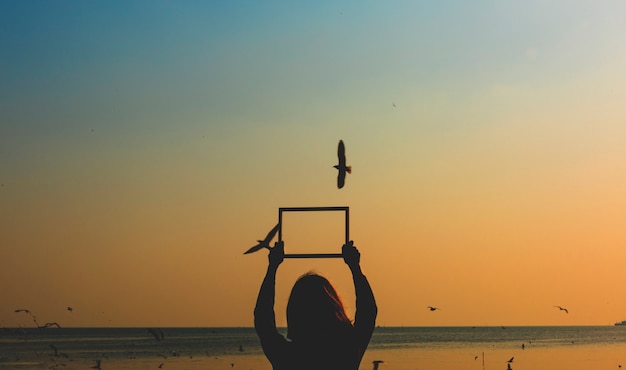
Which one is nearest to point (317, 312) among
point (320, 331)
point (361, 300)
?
point (320, 331)

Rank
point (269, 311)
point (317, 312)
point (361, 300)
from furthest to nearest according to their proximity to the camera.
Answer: point (269, 311) < point (361, 300) < point (317, 312)

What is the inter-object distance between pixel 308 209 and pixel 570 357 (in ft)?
208

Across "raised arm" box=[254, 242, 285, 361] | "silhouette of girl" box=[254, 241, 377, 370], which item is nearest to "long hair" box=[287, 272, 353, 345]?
"silhouette of girl" box=[254, 241, 377, 370]

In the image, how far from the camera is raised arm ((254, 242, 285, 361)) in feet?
16.0

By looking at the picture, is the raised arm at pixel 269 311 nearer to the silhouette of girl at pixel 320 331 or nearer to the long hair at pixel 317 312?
the silhouette of girl at pixel 320 331

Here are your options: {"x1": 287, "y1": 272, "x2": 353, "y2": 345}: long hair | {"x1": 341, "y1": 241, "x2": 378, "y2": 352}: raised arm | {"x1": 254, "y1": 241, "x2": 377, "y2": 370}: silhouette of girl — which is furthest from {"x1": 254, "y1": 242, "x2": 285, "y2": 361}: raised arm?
{"x1": 341, "y1": 241, "x2": 378, "y2": 352}: raised arm

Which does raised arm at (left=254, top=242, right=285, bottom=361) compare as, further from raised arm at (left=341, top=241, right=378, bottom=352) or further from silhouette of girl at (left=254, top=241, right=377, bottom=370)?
raised arm at (left=341, top=241, right=378, bottom=352)

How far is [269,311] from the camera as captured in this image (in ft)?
16.4

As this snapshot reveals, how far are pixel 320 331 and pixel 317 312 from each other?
98 millimetres

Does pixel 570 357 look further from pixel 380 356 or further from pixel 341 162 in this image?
pixel 341 162

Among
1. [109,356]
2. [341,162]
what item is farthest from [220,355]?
[341,162]

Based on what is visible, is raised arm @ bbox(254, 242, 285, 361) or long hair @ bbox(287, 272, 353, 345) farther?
raised arm @ bbox(254, 242, 285, 361)

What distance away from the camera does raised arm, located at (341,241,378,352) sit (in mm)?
4781

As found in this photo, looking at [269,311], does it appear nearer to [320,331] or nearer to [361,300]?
[320,331]
